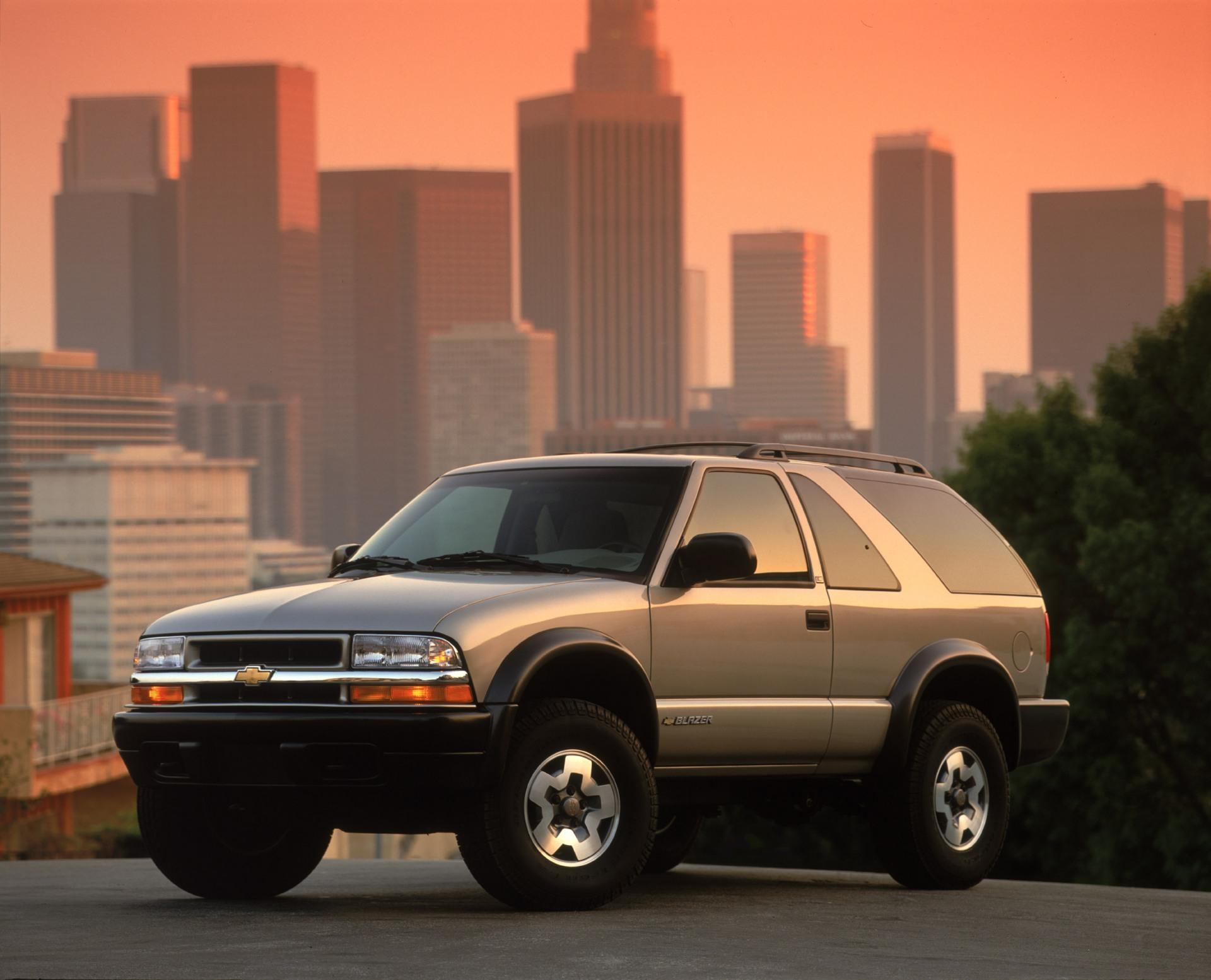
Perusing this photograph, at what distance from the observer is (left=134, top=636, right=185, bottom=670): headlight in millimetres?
7941

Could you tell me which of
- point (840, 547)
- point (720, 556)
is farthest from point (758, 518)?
point (720, 556)

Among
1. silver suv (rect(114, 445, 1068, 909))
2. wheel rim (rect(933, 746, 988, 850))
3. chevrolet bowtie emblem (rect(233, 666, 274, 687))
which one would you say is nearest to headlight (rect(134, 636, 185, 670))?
silver suv (rect(114, 445, 1068, 909))

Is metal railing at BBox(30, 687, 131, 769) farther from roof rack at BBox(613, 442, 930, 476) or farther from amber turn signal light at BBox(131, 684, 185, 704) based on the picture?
amber turn signal light at BBox(131, 684, 185, 704)

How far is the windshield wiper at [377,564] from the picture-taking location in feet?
28.1

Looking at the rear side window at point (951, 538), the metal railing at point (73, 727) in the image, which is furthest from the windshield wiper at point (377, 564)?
the metal railing at point (73, 727)

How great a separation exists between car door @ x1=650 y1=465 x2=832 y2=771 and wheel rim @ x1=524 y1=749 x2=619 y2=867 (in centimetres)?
45

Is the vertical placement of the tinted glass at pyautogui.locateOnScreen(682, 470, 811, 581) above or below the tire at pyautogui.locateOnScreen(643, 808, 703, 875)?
above

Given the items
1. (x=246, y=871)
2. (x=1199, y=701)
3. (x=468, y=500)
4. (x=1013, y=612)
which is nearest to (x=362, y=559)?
(x=468, y=500)

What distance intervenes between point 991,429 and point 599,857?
116 feet

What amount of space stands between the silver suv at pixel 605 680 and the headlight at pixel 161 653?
11mm

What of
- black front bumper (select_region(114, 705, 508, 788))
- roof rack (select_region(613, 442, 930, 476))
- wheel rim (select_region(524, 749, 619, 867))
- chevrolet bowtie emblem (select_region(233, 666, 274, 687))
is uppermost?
roof rack (select_region(613, 442, 930, 476))

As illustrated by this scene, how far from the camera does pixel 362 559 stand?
28.9ft

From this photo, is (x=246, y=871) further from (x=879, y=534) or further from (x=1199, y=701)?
(x=1199, y=701)

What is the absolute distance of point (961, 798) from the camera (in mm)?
9617
